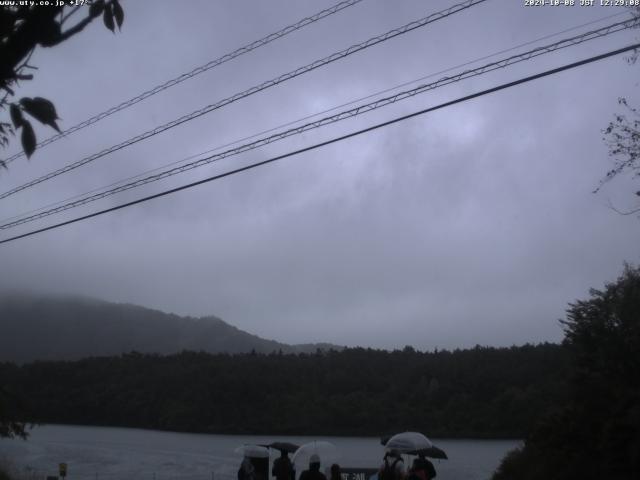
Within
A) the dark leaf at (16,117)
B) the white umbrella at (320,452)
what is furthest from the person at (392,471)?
the dark leaf at (16,117)

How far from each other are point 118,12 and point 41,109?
2.59ft

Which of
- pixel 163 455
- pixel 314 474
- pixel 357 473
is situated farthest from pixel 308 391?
pixel 314 474

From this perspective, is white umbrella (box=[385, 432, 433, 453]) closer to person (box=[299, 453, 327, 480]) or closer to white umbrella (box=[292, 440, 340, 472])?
white umbrella (box=[292, 440, 340, 472])

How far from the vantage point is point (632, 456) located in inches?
512

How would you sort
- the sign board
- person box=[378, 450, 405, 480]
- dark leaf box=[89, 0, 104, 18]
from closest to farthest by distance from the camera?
dark leaf box=[89, 0, 104, 18]
person box=[378, 450, 405, 480]
the sign board

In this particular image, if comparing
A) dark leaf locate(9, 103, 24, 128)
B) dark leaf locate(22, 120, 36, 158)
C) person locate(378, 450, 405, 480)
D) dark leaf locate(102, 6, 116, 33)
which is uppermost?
dark leaf locate(102, 6, 116, 33)

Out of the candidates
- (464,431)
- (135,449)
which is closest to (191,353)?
(135,449)

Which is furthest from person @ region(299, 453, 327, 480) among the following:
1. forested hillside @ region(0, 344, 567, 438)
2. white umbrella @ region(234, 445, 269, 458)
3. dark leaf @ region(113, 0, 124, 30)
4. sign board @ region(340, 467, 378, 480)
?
forested hillside @ region(0, 344, 567, 438)

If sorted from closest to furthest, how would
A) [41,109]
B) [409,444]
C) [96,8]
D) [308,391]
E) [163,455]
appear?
[41,109]
[96,8]
[409,444]
[163,455]
[308,391]

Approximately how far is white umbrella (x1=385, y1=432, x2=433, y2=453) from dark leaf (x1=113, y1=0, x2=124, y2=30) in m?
13.6

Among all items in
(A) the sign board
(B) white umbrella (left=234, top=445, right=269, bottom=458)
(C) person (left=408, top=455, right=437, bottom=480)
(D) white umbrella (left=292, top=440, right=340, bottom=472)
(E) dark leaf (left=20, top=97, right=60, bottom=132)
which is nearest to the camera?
(E) dark leaf (left=20, top=97, right=60, bottom=132)

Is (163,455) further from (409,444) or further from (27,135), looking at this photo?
(27,135)

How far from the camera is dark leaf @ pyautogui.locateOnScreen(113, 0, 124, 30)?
400 cm

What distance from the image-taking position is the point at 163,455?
36.9 metres
